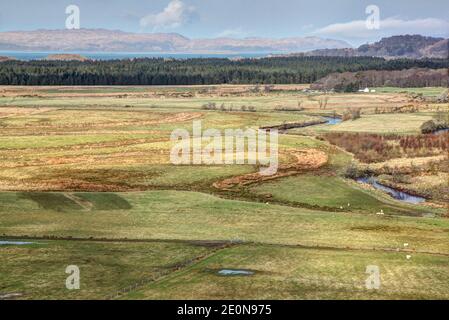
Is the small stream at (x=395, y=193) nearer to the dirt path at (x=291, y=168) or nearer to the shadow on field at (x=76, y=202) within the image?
the dirt path at (x=291, y=168)

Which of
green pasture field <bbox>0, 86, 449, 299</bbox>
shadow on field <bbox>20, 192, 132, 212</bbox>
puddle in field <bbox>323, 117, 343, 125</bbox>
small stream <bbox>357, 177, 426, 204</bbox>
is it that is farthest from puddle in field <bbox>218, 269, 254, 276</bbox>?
puddle in field <bbox>323, 117, 343, 125</bbox>

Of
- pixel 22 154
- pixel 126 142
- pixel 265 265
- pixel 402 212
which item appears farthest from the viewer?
pixel 126 142

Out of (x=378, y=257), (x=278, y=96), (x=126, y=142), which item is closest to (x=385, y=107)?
(x=278, y=96)

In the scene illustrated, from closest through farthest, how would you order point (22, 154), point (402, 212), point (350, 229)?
point (350, 229) < point (402, 212) < point (22, 154)

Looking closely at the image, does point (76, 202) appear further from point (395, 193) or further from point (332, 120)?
point (332, 120)

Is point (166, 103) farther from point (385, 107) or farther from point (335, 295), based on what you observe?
point (335, 295)

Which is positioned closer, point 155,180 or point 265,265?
point 265,265
